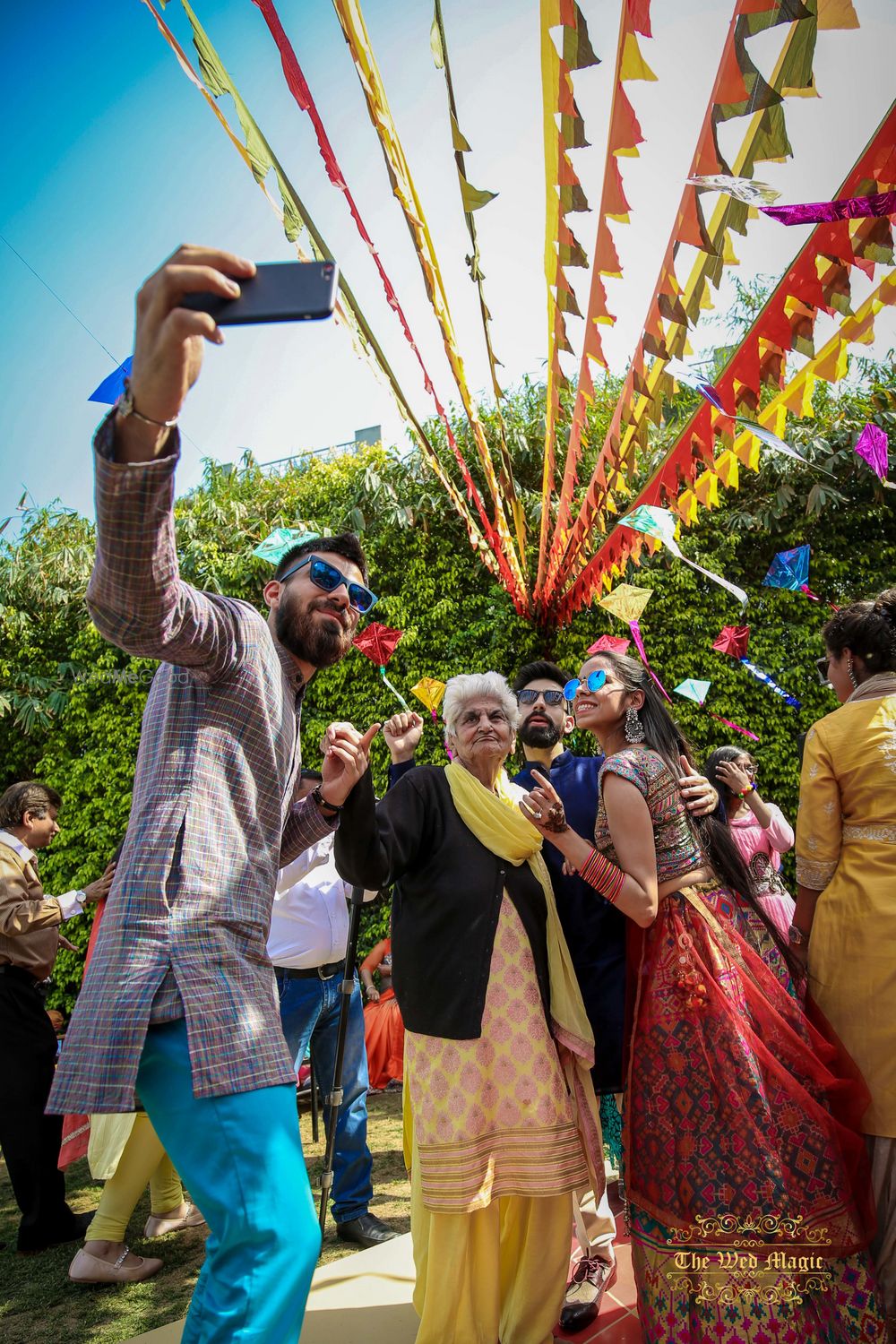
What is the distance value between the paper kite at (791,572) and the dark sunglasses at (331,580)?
18.8 feet

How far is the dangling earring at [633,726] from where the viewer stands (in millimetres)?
2865

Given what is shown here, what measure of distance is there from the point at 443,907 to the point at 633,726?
948 millimetres

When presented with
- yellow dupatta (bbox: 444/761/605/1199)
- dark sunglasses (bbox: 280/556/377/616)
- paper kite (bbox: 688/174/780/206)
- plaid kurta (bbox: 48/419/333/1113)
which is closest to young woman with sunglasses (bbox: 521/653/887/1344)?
yellow dupatta (bbox: 444/761/605/1199)

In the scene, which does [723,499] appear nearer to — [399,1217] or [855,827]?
[855,827]

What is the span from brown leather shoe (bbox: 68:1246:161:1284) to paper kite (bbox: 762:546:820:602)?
6270 mm

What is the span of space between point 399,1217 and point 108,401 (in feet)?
12.1

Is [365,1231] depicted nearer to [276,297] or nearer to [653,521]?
[276,297]

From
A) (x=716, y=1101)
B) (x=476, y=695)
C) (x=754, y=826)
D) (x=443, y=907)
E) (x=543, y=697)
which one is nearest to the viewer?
(x=716, y=1101)

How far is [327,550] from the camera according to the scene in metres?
2.02

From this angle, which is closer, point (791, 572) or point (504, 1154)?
point (504, 1154)

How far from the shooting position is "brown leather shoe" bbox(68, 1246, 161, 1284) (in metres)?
3.16

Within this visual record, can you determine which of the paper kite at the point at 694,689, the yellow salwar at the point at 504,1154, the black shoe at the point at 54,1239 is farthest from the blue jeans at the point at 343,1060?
the paper kite at the point at 694,689

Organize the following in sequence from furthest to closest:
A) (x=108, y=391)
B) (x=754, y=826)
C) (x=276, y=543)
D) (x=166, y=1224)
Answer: (x=754, y=826)
(x=276, y=543)
(x=166, y=1224)
(x=108, y=391)

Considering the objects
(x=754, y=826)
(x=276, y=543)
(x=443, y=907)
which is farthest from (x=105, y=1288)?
(x=754, y=826)
